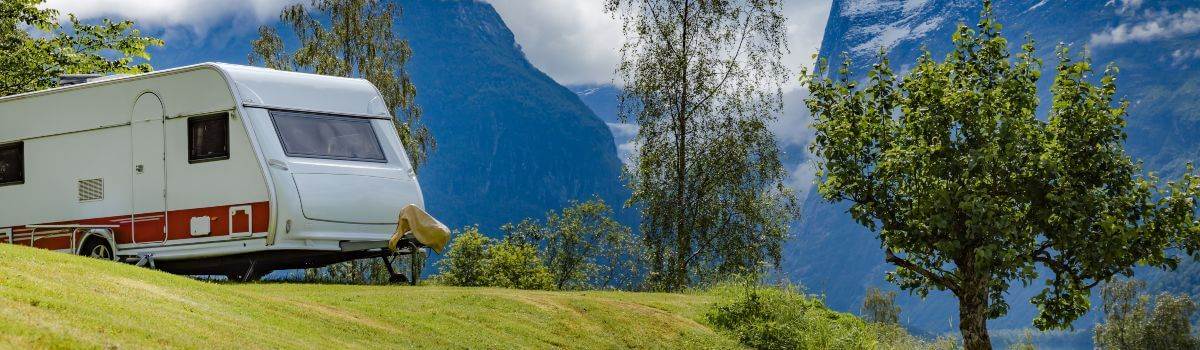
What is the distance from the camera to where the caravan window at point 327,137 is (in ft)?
63.3

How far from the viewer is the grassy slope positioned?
37.3ft

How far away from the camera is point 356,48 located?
1826 inches

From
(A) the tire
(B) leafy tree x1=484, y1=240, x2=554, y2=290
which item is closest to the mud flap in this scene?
(A) the tire

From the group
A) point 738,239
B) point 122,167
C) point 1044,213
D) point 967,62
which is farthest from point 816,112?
point 738,239

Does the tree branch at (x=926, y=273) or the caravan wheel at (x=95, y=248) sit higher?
the caravan wheel at (x=95, y=248)

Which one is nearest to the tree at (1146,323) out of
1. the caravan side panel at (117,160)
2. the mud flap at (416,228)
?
the mud flap at (416,228)

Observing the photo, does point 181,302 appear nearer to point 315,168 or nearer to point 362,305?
point 362,305

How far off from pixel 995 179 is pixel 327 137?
11.1 m

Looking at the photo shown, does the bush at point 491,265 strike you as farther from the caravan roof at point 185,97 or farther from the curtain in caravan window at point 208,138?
the curtain in caravan window at point 208,138

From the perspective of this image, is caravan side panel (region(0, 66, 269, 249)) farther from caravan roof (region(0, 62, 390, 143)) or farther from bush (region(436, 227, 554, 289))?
bush (region(436, 227, 554, 289))

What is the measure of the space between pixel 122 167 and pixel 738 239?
20490mm

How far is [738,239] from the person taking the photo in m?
36.5

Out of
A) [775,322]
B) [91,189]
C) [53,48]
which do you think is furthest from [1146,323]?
[91,189]

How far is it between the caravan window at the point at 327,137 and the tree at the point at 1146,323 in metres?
79.9
